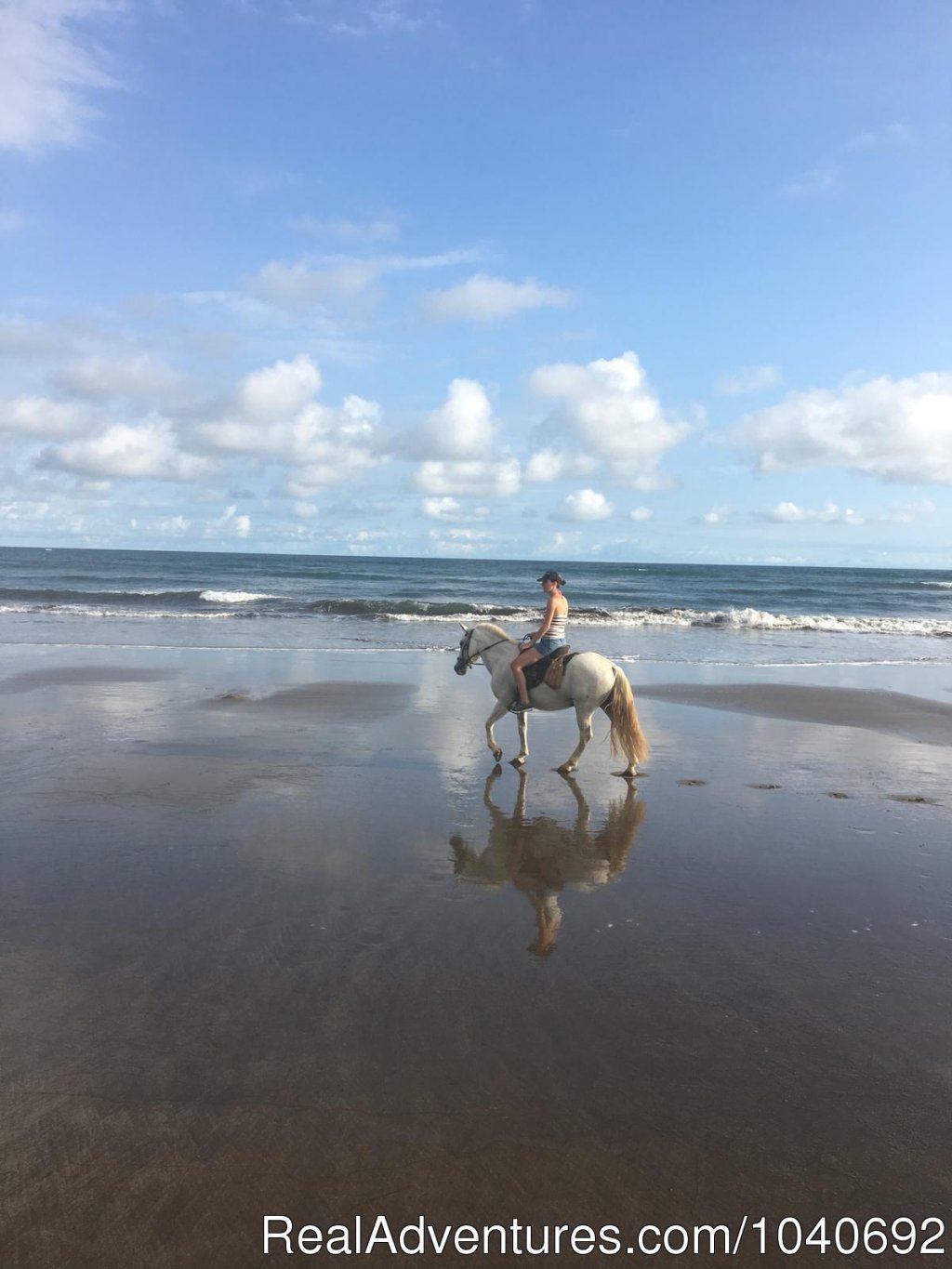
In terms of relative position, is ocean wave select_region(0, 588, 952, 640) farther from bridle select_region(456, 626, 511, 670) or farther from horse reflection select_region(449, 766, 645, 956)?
Result: horse reflection select_region(449, 766, 645, 956)

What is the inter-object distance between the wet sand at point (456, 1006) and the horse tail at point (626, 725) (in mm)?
713

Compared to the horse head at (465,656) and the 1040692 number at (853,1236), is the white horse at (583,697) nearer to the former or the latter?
the horse head at (465,656)

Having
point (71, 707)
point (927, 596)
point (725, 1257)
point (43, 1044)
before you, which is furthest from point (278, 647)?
point (927, 596)

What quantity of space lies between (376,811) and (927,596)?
195 feet

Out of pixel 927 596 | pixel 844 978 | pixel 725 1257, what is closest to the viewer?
pixel 725 1257

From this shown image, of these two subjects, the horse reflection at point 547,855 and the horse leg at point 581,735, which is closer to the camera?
the horse reflection at point 547,855

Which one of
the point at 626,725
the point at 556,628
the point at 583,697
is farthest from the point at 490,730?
the point at 626,725

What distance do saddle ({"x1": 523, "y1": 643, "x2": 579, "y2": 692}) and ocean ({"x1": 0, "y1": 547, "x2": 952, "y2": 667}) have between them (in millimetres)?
11591

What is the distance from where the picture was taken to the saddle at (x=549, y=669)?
10156mm

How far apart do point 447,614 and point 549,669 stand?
90.7 feet

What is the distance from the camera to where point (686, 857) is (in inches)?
269

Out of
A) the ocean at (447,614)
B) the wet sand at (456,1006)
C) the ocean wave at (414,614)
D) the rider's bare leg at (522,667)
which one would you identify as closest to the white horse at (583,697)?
the rider's bare leg at (522,667)

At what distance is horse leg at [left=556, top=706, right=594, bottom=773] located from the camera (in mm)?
9945

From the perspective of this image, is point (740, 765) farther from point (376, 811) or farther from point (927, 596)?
point (927, 596)
